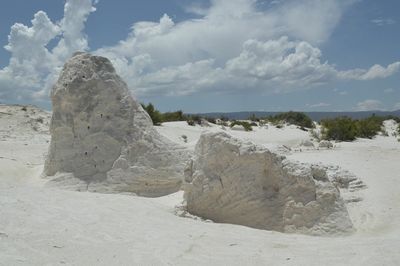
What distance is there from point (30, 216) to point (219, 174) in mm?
2872

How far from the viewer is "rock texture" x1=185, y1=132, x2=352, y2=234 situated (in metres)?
6.56

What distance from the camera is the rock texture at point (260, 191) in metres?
6.56

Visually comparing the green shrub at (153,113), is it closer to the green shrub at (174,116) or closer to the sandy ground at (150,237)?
the green shrub at (174,116)

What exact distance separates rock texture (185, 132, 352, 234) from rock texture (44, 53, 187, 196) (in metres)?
1.79

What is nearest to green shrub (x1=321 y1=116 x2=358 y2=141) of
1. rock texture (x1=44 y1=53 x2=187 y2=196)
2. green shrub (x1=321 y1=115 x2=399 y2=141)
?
green shrub (x1=321 y1=115 x2=399 y2=141)

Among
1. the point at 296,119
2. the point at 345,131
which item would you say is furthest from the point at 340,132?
the point at 296,119

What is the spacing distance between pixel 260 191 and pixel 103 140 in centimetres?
361

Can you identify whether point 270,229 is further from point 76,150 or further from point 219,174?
point 76,150

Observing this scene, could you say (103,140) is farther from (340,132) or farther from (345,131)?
(345,131)

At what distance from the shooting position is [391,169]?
37.8ft

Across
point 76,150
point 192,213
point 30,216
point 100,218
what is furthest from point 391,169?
point 30,216

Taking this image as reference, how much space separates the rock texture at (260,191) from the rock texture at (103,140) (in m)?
1.79

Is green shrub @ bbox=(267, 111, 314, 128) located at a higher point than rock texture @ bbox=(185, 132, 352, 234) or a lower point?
higher

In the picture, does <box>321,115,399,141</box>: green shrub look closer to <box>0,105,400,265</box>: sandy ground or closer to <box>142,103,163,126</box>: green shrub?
<box>142,103,163,126</box>: green shrub
